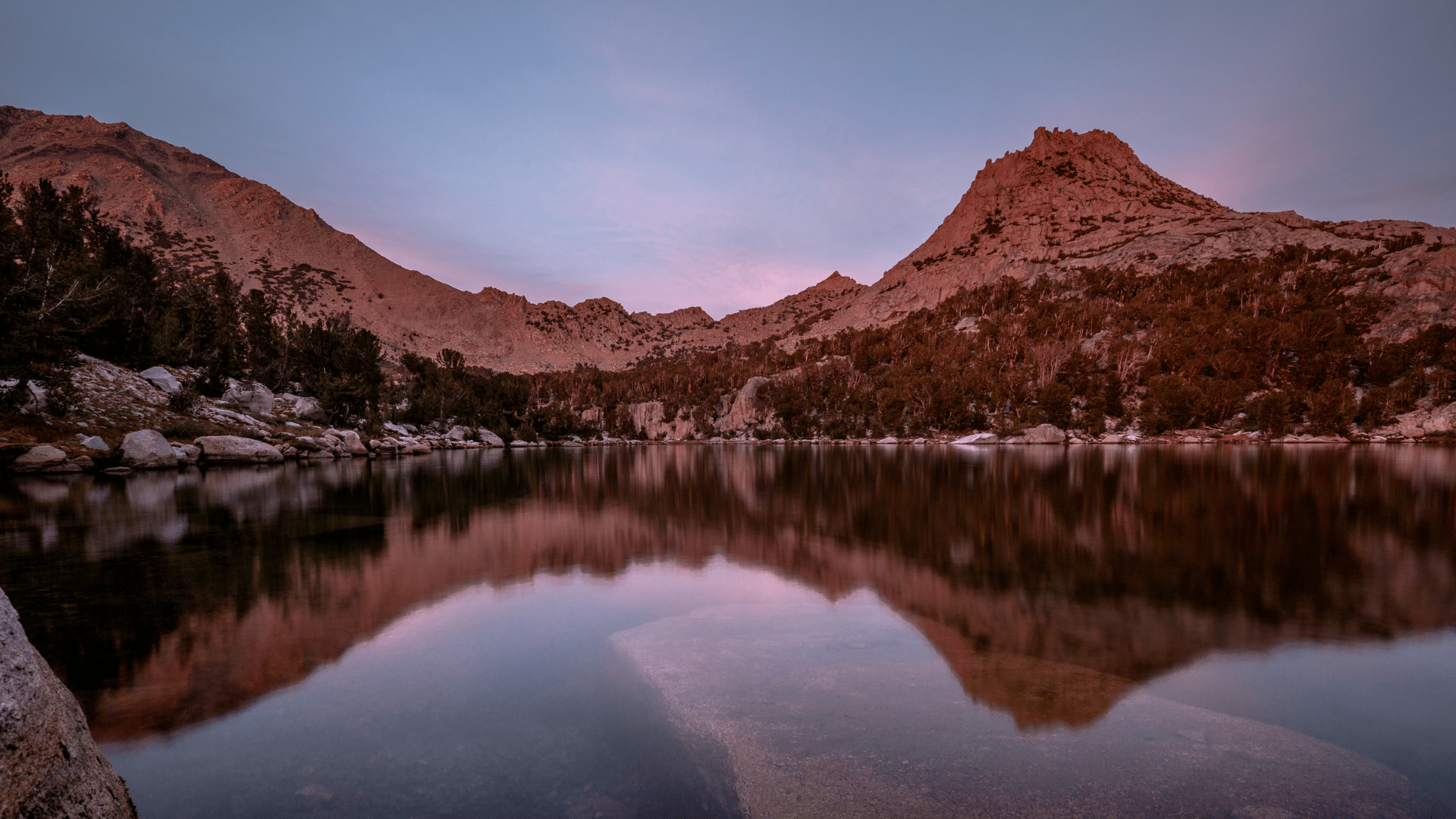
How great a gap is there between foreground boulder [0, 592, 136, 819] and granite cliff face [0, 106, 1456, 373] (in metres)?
149

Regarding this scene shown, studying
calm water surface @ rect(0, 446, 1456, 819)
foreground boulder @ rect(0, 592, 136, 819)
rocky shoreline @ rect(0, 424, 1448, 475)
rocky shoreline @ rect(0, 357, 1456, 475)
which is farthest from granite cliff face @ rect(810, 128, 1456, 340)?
foreground boulder @ rect(0, 592, 136, 819)

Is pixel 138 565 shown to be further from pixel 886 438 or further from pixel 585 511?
pixel 886 438

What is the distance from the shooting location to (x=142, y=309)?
37938 mm

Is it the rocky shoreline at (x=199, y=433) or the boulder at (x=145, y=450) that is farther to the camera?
the boulder at (x=145, y=450)

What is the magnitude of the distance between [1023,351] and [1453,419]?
166 feet

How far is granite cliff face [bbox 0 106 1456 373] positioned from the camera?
126 m

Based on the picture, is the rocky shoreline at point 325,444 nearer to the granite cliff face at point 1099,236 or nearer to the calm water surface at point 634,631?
the calm water surface at point 634,631

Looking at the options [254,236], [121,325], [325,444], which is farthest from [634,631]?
[254,236]

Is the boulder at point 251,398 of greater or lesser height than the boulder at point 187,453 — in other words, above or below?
above

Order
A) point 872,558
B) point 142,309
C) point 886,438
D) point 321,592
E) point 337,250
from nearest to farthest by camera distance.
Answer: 1. point 321,592
2. point 872,558
3. point 142,309
4. point 886,438
5. point 337,250

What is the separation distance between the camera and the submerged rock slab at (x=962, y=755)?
3.30 m

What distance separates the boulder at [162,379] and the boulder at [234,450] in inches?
225

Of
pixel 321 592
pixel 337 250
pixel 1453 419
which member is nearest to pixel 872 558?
pixel 321 592

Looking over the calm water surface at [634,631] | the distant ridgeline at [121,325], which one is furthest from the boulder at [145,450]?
the calm water surface at [634,631]
